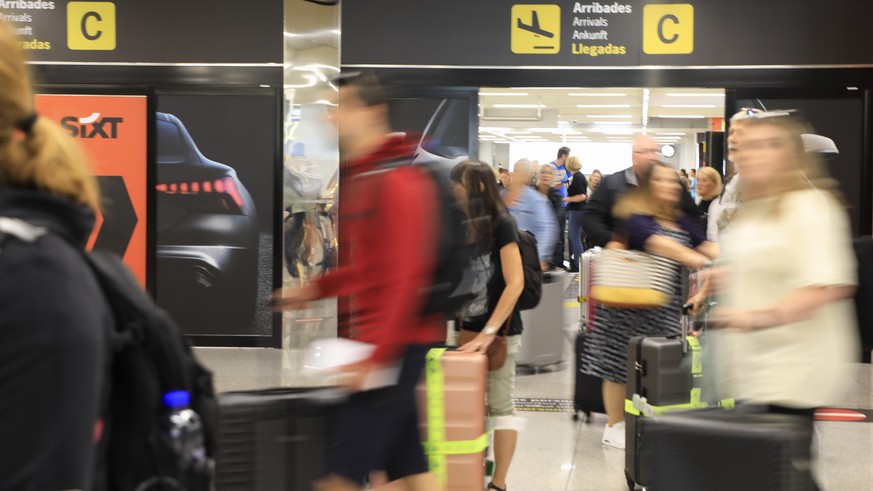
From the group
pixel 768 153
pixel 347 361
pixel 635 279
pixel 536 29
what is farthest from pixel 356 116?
pixel 536 29

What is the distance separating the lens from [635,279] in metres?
4.93

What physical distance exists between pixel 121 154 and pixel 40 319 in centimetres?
822

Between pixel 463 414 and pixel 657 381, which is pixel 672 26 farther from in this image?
pixel 463 414

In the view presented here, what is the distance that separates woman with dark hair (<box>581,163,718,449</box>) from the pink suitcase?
3.87 feet

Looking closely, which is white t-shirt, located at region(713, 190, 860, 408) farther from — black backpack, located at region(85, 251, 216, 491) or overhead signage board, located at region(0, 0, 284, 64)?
overhead signage board, located at region(0, 0, 284, 64)

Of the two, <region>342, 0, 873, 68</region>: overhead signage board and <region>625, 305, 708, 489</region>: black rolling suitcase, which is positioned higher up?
<region>342, 0, 873, 68</region>: overhead signage board

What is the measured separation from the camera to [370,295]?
2.82 meters

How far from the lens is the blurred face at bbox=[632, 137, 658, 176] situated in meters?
5.05

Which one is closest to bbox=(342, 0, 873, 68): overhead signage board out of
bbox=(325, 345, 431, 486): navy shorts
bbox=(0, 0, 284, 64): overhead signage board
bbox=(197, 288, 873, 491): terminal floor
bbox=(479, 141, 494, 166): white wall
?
bbox=(0, 0, 284, 64): overhead signage board

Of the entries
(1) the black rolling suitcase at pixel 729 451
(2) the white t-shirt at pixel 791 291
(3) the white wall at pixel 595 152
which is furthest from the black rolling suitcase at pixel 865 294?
(3) the white wall at pixel 595 152

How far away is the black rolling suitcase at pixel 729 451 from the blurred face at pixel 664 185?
78.7 inches

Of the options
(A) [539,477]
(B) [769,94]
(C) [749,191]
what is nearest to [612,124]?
(B) [769,94]

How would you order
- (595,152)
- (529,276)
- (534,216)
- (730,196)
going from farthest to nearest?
(595,152), (534,216), (730,196), (529,276)

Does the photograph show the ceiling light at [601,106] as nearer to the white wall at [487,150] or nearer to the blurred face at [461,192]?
the white wall at [487,150]
